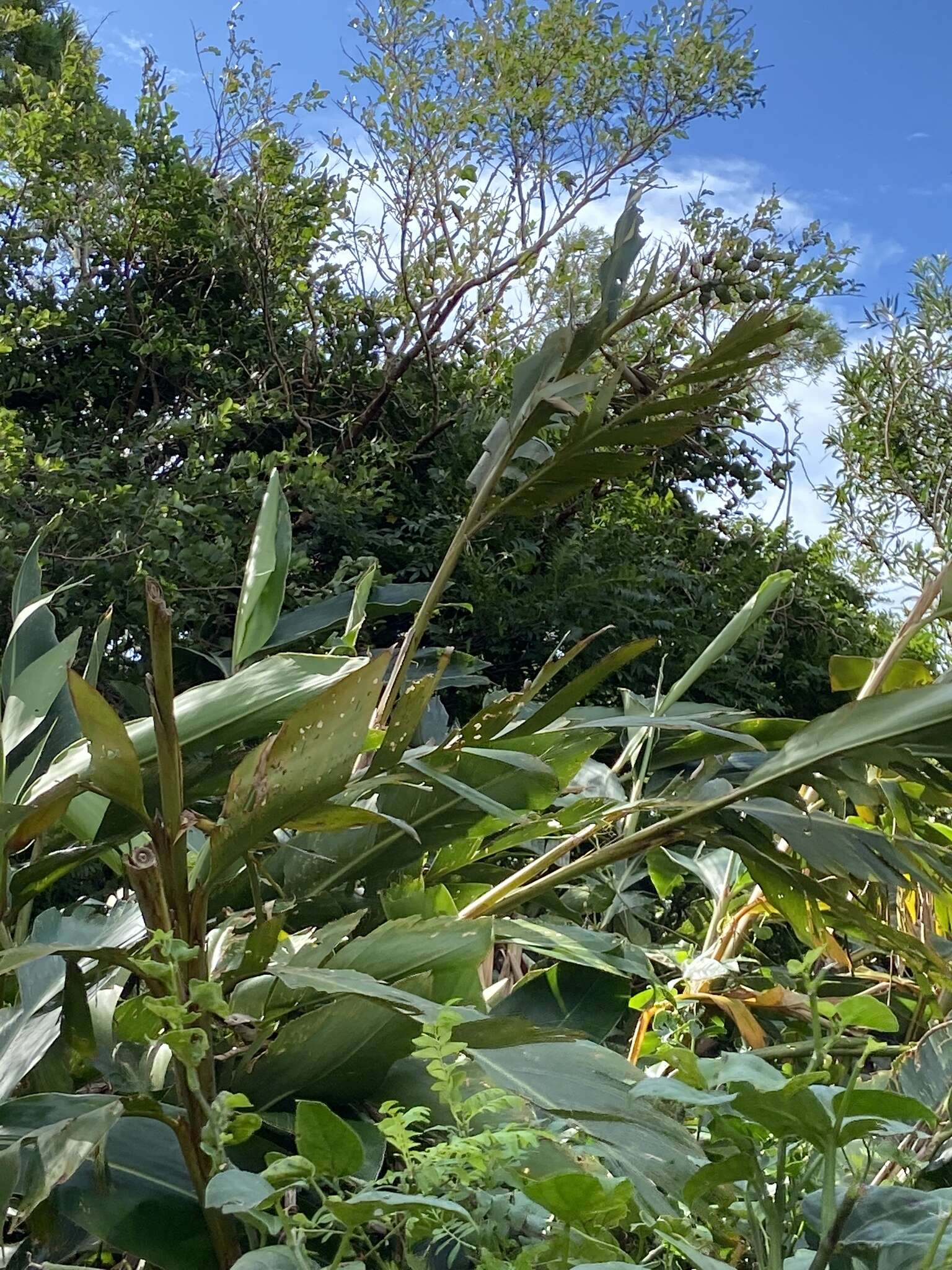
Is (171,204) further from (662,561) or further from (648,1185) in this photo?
(648,1185)

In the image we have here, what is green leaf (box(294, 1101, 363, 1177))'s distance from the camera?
29 cm

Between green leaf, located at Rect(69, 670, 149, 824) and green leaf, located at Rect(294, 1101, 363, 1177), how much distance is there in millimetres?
144

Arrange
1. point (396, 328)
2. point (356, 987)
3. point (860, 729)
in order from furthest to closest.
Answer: point (396, 328), point (860, 729), point (356, 987)

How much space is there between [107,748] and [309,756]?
2.9 inches

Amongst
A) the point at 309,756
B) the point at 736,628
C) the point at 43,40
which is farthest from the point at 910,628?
the point at 43,40

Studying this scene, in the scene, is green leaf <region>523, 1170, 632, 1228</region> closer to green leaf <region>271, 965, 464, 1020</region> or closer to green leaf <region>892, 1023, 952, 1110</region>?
green leaf <region>271, 965, 464, 1020</region>

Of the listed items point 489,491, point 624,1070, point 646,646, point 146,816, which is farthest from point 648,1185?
point 489,491

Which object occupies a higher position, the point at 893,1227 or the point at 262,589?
the point at 262,589

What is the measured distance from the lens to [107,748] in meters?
0.38

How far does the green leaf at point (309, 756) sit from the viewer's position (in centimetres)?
38

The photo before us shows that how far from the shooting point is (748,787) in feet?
1.98

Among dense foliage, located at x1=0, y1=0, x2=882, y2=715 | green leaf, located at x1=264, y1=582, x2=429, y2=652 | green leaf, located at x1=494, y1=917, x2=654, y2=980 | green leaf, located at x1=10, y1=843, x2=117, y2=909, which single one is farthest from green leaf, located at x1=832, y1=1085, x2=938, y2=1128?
dense foliage, located at x1=0, y1=0, x2=882, y2=715

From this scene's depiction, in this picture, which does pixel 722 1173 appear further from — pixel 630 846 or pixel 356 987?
pixel 630 846

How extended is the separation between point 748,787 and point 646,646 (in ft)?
0.33
